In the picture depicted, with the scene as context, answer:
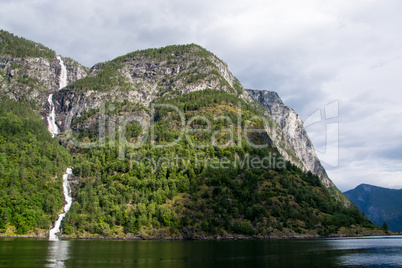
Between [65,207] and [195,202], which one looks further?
[65,207]

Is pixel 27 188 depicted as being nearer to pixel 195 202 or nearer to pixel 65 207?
pixel 65 207

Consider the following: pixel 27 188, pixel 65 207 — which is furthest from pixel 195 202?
pixel 27 188

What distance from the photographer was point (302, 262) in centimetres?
6225

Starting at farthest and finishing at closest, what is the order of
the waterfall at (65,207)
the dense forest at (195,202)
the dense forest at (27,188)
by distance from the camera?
the dense forest at (195,202), the waterfall at (65,207), the dense forest at (27,188)

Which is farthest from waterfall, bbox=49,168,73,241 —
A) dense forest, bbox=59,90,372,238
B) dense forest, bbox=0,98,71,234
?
dense forest, bbox=59,90,372,238

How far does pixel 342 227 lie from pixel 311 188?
96.7 ft

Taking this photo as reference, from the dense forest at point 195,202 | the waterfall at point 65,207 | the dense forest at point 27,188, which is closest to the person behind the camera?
the dense forest at point 27,188

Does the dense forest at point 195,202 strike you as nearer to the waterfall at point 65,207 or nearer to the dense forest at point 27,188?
the waterfall at point 65,207

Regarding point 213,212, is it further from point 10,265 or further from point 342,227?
point 10,265

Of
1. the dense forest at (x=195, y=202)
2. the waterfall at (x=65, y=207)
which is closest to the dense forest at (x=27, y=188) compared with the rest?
the waterfall at (x=65, y=207)

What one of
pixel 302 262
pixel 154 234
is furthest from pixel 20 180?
pixel 302 262

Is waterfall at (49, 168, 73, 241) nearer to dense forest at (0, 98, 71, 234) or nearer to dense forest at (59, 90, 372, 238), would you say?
dense forest at (0, 98, 71, 234)

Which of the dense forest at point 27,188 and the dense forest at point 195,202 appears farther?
the dense forest at point 195,202

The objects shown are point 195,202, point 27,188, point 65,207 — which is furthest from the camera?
point 65,207
